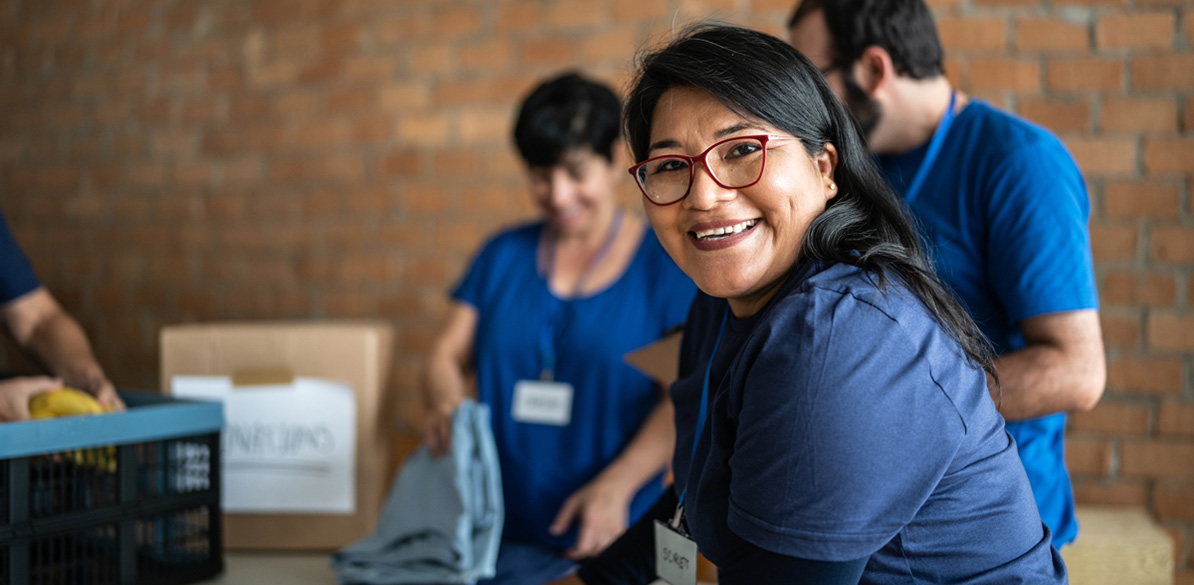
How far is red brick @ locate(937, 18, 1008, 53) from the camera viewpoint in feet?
6.24

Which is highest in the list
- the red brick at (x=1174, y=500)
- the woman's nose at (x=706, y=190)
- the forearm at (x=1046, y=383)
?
the woman's nose at (x=706, y=190)

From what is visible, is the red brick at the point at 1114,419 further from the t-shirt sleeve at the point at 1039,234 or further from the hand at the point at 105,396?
the hand at the point at 105,396

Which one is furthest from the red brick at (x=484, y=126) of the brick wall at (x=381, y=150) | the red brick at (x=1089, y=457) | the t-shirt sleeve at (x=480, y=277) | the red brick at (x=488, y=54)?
the red brick at (x=1089, y=457)

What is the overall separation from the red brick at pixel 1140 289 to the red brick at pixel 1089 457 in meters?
0.33

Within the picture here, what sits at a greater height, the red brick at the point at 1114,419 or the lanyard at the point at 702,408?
the lanyard at the point at 702,408

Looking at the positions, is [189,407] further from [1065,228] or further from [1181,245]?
[1181,245]

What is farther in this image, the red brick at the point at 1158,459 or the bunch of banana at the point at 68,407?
the red brick at the point at 1158,459

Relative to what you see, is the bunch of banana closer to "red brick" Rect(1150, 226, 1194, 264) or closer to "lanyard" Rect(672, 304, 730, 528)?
"lanyard" Rect(672, 304, 730, 528)

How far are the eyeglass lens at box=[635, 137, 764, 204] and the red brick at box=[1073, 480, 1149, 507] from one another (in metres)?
1.57

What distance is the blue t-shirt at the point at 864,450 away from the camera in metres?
0.62

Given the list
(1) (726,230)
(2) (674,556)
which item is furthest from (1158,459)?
(1) (726,230)

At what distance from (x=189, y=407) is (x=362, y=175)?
1.38m

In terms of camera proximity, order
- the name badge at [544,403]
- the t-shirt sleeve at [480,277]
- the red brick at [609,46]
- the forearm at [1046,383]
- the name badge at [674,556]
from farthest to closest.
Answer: the red brick at [609,46], the t-shirt sleeve at [480,277], the name badge at [544,403], the forearm at [1046,383], the name badge at [674,556]

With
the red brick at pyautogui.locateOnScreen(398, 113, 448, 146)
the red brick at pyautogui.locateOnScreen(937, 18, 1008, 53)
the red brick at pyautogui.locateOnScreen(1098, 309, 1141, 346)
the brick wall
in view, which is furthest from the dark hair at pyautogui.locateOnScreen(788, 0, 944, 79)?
the red brick at pyautogui.locateOnScreen(398, 113, 448, 146)
